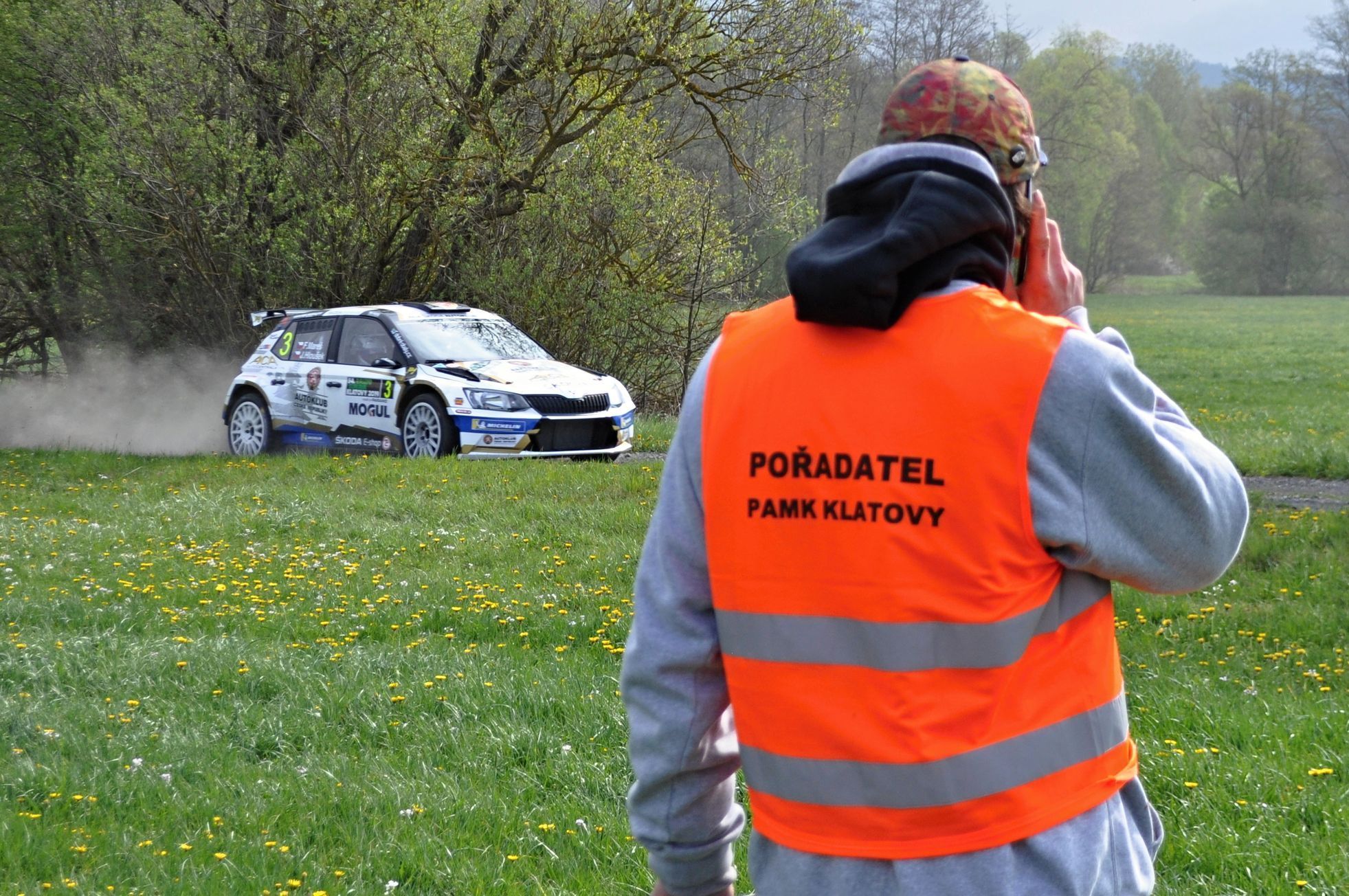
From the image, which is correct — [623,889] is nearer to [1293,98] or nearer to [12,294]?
[12,294]

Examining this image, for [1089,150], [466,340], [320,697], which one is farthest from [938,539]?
[1089,150]

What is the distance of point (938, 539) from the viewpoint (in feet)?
5.27

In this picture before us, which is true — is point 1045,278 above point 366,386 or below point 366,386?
above

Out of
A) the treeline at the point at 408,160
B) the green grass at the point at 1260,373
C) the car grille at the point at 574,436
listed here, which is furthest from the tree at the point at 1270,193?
the car grille at the point at 574,436

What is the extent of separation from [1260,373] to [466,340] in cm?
1782

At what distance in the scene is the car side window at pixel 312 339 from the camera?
15.9m

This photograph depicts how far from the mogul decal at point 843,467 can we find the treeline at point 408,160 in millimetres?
17605

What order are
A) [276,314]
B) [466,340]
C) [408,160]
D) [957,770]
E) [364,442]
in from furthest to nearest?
[408,160] → [276,314] → [466,340] → [364,442] → [957,770]

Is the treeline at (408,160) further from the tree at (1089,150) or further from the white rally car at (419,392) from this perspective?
the tree at (1089,150)

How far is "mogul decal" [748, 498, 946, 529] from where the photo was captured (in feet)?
5.31

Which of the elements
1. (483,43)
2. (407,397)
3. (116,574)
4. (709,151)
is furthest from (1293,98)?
(116,574)

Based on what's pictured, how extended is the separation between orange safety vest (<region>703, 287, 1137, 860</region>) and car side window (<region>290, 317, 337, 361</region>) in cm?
1469

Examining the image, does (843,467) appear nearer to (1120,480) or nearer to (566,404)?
(1120,480)

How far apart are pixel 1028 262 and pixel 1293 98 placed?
83.7 m
